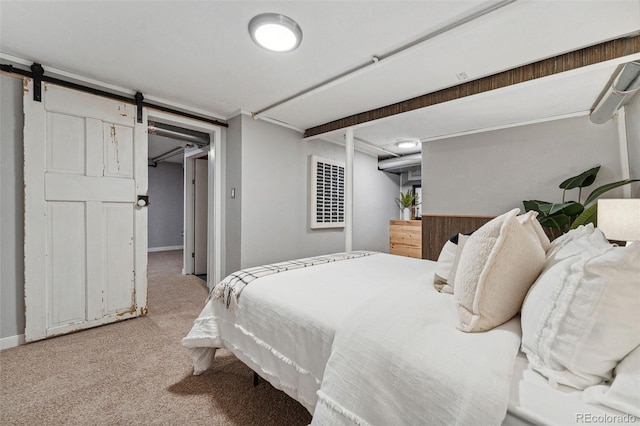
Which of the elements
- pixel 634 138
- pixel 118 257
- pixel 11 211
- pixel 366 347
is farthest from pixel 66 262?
pixel 634 138

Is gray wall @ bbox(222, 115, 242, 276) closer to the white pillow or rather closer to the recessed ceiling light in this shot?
the recessed ceiling light

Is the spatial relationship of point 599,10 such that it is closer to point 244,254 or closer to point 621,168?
point 621,168

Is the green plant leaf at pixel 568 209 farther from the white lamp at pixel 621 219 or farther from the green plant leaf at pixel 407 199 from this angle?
the green plant leaf at pixel 407 199

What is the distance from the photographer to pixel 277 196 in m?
3.60

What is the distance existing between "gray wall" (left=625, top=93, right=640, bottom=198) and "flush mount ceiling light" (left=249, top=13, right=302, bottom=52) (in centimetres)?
320

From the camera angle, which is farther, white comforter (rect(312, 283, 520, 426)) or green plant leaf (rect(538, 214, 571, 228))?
green plant leaf (rect(538, 214, 571, 228))

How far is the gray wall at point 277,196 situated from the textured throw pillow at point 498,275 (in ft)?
8.81

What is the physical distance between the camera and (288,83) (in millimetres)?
2539

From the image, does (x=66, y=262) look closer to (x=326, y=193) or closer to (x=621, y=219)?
(x=326, y=193)

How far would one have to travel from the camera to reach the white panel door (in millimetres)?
4727

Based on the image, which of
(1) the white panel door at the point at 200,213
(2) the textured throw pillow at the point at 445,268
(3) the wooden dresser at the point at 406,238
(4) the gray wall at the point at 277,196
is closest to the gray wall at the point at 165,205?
(1) the white panel door at the point at 200,213

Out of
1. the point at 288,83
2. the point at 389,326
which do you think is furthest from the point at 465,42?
the point at 389,326

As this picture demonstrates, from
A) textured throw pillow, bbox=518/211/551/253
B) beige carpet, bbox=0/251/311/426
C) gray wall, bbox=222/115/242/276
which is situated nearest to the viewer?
textured throw pillow, bbox=518/211/551/253

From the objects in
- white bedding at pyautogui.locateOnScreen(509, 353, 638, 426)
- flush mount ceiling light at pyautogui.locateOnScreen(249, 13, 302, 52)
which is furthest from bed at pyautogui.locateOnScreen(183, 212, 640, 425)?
flush mount ceiling light at pyautogui.locateOnScreen(249, 13, 302, 52)
